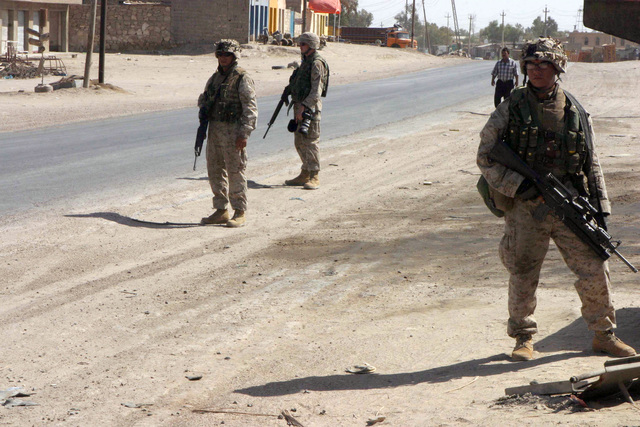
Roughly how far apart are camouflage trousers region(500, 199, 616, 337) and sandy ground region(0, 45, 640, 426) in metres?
0.25

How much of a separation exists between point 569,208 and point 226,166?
4484 mm

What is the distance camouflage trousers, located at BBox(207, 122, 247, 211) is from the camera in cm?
778

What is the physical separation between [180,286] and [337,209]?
3428 millimetres

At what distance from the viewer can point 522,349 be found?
4465mm

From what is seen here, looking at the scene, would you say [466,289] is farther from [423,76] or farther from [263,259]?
[423,76]

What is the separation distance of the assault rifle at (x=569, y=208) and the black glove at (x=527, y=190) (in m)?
0.02

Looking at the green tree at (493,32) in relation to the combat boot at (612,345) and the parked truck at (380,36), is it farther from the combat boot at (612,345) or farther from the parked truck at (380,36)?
the combat boot at (612,345)

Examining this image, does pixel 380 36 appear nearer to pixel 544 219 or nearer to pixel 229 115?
pixel 229 115

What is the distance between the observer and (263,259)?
6891 mm

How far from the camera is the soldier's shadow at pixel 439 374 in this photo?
4191 mm

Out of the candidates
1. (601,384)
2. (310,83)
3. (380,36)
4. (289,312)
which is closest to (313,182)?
(310,83)

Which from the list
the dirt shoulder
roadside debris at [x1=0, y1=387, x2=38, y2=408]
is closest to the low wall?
the dirt shoulder

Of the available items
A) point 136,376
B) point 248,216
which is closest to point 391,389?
point 136,376

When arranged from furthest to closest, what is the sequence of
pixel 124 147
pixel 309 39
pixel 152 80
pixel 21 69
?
pixel 152 80, pixel 21 69, pixel 124 147, pixel 309 39
